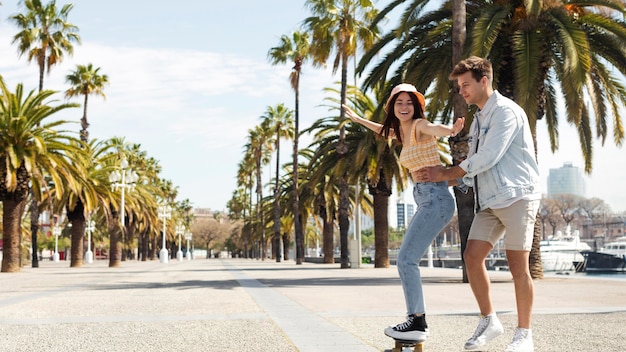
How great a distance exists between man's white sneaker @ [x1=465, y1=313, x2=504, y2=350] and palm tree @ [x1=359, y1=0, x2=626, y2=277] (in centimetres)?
1092

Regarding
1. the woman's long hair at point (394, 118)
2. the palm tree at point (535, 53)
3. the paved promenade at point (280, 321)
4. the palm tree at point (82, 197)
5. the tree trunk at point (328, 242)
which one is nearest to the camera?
the woman's long hair at point (394, 118)

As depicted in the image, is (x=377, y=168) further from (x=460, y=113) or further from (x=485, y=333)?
(x=485, y=333)

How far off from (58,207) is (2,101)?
13.3 metres

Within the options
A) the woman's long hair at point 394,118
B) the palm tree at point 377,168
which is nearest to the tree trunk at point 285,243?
the palm tree at point 377,168

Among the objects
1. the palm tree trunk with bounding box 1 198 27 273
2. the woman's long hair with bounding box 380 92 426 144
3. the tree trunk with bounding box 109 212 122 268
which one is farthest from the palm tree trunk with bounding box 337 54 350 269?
the woman's long hair with bounding box 380 92 426 144

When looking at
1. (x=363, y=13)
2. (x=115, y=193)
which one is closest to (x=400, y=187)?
(x=363, y=13)

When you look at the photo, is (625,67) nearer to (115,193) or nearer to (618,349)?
(618,349)

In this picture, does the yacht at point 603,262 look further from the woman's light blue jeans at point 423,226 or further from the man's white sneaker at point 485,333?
the woman's light blue jeans at point 423,226

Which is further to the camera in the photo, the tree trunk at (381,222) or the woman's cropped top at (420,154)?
the tree trunk at (381,222)

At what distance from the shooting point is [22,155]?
27234mm

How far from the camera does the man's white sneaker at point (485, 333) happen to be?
15.5ft

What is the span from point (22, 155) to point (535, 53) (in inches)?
797

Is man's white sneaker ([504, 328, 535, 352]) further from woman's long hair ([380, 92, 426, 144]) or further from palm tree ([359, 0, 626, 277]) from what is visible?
palm tree ([359, 0, 626, 277])

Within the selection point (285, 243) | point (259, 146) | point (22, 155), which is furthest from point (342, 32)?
point (285, 243)
